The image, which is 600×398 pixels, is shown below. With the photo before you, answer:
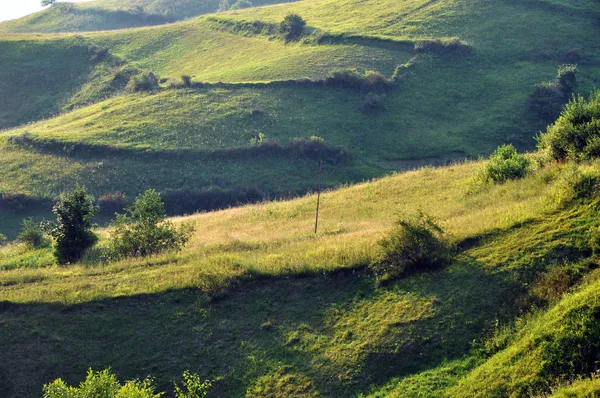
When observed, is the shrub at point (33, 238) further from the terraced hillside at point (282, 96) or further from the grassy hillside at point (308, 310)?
the terraced hillside at point (282, 96)

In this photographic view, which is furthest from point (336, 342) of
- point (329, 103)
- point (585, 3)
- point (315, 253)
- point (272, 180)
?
point (585, 3)

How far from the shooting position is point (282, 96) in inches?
2422

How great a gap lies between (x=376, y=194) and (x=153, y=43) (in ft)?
194

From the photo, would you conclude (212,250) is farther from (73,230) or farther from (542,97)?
(542,97)

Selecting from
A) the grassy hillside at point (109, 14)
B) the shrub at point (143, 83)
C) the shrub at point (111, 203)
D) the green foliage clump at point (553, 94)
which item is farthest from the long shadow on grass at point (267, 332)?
the grassy hillside at point (109, 14)

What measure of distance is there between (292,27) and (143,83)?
21463 millimetres

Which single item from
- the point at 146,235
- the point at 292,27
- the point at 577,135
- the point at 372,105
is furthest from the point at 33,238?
the point at 292,27

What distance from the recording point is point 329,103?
6059 centimetres

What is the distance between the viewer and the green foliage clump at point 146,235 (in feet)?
94.1

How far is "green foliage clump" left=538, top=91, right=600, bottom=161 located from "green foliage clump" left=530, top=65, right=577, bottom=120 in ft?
92.6

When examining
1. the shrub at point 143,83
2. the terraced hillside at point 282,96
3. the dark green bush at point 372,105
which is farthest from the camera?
the shrub at point 143,83

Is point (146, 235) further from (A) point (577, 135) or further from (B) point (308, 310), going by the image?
(A) point (577, 135)

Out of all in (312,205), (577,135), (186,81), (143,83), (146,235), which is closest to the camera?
(577,135)

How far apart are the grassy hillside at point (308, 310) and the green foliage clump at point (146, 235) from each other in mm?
1950
